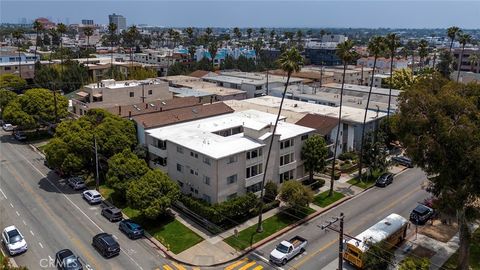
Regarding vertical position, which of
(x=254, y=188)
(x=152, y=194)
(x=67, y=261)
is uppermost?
(x=152, y=194)

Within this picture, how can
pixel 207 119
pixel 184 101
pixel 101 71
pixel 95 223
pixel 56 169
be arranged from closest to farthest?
pixel 95 223 < pixel 56 169 < pixel 207 119 < pixel 184 101 < pixel 101 71

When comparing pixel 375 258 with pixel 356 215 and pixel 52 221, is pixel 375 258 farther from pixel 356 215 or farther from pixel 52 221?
pixel 52 221

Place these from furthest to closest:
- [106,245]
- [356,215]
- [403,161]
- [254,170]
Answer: [403,161], [254,170], [356,215], [106,245]

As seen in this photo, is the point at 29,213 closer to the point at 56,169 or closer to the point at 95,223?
the point at 95,223

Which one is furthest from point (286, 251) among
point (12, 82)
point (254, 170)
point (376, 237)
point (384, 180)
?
point (12, 82)

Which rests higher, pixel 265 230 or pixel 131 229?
pixel 131 229

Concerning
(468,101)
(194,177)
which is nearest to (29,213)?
(194,177)
